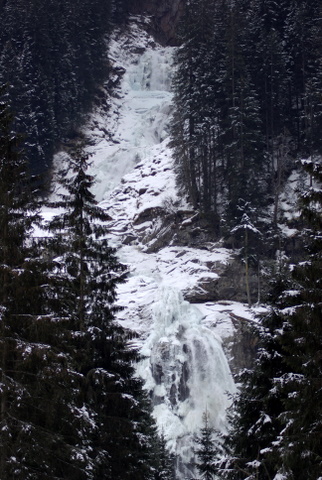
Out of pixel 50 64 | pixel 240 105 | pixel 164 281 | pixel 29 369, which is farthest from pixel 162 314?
pixel 50 64

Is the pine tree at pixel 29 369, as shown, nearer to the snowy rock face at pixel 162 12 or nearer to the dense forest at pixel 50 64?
the dense forest at pixel 50 64

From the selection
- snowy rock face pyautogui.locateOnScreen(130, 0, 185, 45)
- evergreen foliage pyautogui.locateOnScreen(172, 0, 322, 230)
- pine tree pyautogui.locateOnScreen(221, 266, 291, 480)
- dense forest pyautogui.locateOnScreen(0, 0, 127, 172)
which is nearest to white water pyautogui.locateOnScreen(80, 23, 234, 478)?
pine tree pyautogui.locateOnScreen(221, 266, 291, 480)

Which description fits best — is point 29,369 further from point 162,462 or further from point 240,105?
point 240,105

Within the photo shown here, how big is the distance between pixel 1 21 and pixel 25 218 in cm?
6674

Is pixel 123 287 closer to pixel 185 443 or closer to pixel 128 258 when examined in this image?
pixel 128 258

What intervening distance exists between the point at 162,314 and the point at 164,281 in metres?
4.72

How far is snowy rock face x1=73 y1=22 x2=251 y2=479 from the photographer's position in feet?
113

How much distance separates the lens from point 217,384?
35281 mm

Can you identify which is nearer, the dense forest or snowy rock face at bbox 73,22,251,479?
snowy rock face at bbox 73,22,251,479

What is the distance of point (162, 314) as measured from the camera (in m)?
37.5

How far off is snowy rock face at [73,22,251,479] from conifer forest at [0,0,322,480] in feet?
0.48

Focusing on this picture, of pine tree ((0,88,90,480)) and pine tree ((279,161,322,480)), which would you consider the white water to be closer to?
pine tree ((279,161,322,480))

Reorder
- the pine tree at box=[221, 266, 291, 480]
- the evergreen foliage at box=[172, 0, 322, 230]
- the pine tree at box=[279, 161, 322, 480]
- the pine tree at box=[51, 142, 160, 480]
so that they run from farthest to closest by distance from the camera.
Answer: the evergreen foliage at box=[172, 0, 322, 230], the pine tree at box=[51, 142, 160, 480], the pine tree at box=[221, 266, 291, 480], the pine tree at box=[279, 161, 322, 480]

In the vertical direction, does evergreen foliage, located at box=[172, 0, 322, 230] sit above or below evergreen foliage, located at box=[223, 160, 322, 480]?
above
